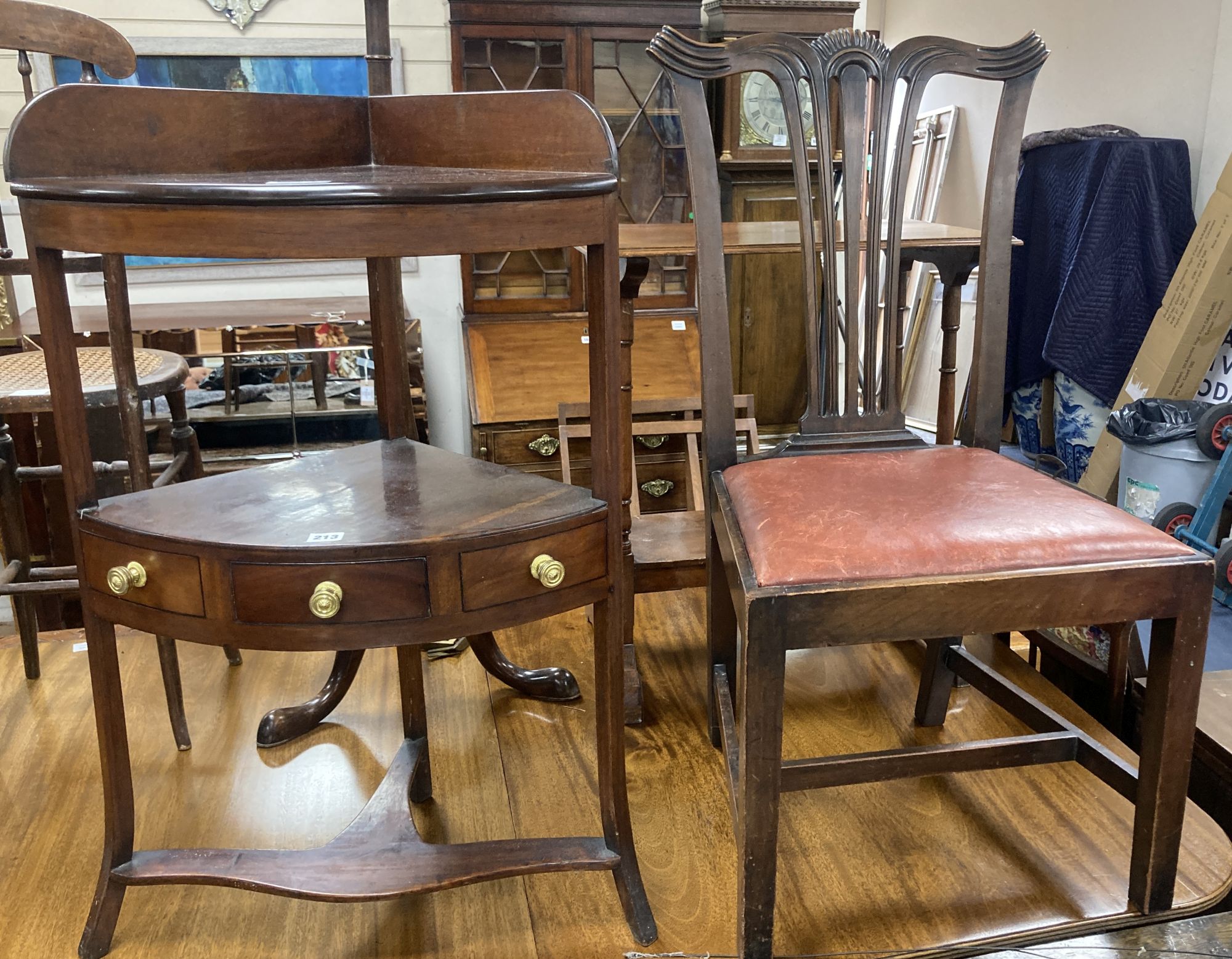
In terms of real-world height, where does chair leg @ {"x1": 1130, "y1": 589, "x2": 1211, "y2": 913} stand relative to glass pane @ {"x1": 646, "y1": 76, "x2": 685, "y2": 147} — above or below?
below

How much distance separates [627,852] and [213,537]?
1.92ft

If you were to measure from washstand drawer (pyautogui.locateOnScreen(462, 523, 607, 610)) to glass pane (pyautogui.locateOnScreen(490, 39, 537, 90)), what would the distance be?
2.63 metres

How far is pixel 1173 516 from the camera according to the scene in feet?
8.78

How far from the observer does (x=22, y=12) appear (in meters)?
1.37

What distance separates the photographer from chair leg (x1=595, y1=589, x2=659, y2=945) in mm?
1097

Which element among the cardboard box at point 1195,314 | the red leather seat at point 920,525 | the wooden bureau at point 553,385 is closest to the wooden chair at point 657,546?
the red leather seat at point 920,525

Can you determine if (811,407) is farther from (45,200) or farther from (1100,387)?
(1100,387)

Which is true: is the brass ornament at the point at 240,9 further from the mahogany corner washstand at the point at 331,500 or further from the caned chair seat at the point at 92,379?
the mahogany corner washstand at the point at 331,500

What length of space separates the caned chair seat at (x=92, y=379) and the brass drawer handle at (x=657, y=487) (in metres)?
1.51

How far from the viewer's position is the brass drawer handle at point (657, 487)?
3.06 meters

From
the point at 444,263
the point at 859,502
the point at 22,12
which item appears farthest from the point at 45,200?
the point at 444,263

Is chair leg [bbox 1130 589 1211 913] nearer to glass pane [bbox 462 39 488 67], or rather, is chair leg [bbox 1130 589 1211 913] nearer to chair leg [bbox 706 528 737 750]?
chair leg [bbox 706 528 737 750]

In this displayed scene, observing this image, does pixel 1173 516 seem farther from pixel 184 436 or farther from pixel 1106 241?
pixel 184 436

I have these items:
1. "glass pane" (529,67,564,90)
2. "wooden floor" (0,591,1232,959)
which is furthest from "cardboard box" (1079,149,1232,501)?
"glass pane" (529,67,564,90)
